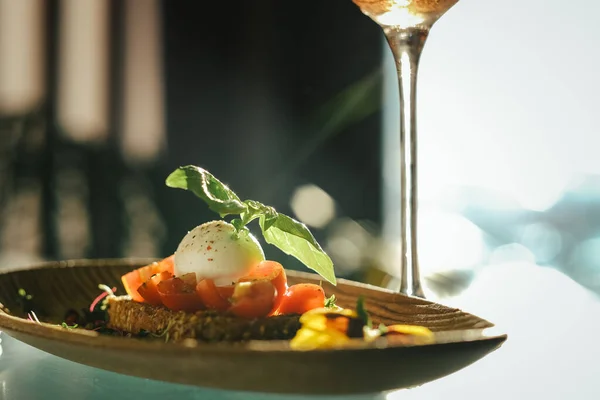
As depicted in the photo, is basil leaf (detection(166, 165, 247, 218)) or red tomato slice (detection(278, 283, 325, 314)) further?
red tomato slice (detection(278, 283, 325, 314))

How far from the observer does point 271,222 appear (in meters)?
1.38

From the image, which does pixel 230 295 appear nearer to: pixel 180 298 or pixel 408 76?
pixel 180 298

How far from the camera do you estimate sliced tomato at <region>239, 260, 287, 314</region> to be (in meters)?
1.41

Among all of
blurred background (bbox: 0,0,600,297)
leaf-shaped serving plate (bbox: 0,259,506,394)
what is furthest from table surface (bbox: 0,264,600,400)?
blurred background (bbox: 0,0,600,297)

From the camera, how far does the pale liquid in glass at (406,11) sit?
1467 millimetres

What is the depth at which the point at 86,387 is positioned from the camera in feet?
3.50

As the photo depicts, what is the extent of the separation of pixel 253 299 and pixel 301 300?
7.2 inches

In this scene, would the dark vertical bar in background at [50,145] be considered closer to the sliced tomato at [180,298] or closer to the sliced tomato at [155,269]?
the sliced tomato at [155,269]

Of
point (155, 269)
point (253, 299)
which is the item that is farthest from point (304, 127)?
point (253, 299)

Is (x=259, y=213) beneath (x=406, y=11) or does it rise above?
beneath

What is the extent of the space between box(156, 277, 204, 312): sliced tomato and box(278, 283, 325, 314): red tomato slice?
169 mm

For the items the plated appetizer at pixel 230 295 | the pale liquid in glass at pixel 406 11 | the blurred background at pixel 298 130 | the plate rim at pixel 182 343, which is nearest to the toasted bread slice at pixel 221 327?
the plated appetizer at pixel 230 295

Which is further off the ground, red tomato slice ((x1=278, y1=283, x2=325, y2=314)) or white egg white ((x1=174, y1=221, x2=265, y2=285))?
white egg white ((x1=174, y1=221, x2=265, y2=285))

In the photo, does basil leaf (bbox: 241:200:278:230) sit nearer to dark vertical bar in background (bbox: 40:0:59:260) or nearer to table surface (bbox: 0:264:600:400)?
table surface (bbox: 0:264:600:400)
